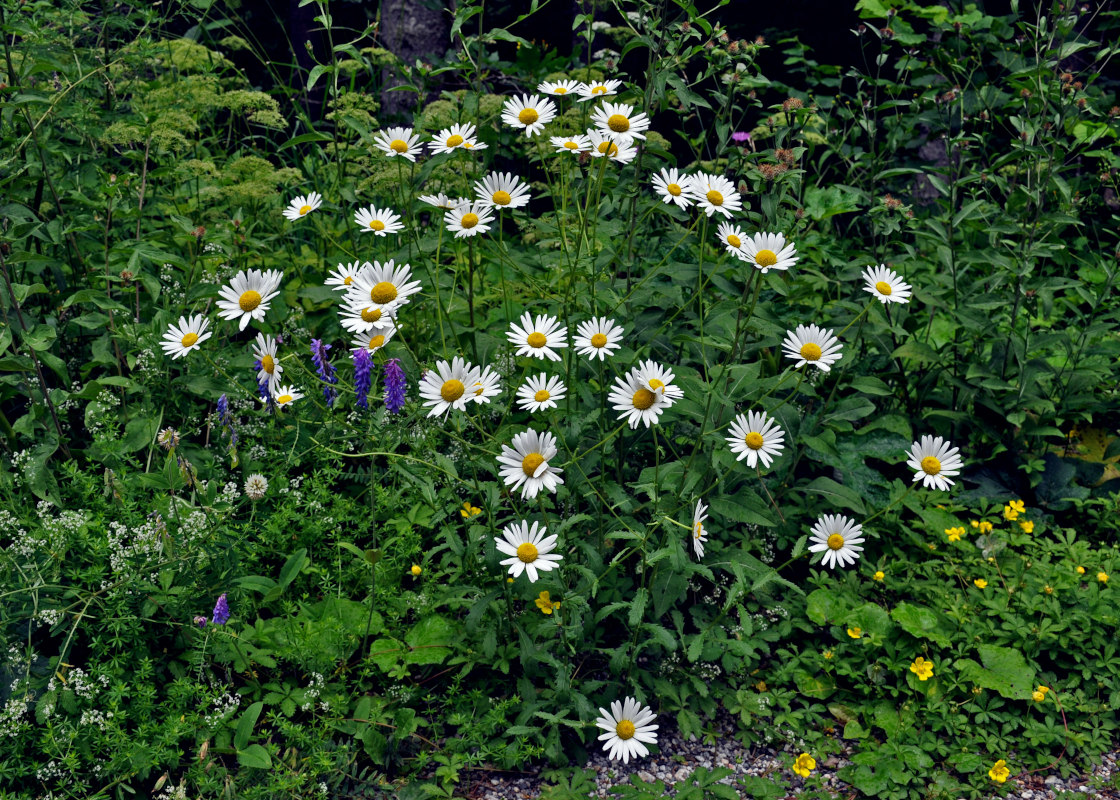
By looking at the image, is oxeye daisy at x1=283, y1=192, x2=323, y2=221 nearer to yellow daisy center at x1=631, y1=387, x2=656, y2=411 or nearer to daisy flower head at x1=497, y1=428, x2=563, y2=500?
daisy flower head at x1=497, y1=428, x2=563, y2=500

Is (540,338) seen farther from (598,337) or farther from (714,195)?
(714,195)

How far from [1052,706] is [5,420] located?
3.34 meters

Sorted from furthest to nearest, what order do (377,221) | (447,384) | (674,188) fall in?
(377,221) < (674,188) < (447,384)

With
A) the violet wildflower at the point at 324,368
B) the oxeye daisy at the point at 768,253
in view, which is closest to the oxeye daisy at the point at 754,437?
the oxeye daisy at the point at 768,253

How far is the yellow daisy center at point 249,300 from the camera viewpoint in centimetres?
231

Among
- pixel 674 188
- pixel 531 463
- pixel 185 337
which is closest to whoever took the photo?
pixel 531 463

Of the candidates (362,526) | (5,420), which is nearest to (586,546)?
(362,526)

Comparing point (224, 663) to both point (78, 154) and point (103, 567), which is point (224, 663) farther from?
point (78, 154)

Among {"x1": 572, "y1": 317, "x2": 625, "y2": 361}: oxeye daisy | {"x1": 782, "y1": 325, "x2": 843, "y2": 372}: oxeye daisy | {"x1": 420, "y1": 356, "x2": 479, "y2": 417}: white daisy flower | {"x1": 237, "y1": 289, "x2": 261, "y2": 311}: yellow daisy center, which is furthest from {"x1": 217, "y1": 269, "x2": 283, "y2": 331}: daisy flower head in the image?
{"x1": 782, "y1": 325, "x2": 843, "y2": 372}: oxeye daisy

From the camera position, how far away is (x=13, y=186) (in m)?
2.99

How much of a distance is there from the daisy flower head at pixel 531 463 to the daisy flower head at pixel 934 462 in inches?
39.1

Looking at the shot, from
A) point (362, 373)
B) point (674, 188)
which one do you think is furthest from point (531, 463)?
point (674, 188)

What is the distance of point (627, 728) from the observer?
2.24 metres

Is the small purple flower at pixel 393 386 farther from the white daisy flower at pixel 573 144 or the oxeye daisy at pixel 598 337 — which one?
the white daisy flower at pixel 573 144
